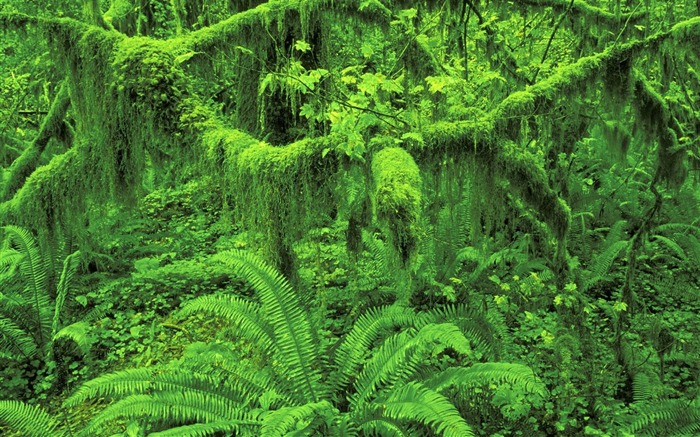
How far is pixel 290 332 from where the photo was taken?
437cm

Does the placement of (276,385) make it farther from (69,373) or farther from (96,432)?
(69,373)

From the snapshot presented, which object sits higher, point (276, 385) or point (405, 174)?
point (405, 174)

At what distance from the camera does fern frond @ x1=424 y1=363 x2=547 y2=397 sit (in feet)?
12.3

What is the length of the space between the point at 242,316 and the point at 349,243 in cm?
129

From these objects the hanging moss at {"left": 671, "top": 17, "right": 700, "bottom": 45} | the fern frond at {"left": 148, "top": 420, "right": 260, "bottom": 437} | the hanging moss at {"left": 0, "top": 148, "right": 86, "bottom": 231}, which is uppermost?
the hanging moss at {"left": 671, "top": 17, "right": 700, "bottom": 45}

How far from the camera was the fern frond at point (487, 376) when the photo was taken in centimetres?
374

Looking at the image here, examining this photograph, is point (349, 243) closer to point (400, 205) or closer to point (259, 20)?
point (400, 205)

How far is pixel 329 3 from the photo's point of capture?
3891 millimetres

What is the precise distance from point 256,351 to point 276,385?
0.41 meters

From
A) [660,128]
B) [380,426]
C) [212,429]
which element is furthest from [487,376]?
[660,128]

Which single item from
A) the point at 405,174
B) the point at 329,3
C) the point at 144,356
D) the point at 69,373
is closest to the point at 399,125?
the point at 329,3

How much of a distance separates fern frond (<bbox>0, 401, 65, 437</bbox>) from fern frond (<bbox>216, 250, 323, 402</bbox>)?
6.11 ft

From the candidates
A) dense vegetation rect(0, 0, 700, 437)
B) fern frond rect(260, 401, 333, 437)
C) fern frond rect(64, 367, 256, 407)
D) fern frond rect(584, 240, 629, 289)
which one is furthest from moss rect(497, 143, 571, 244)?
fern frond rect(64, 367, 256, 407)

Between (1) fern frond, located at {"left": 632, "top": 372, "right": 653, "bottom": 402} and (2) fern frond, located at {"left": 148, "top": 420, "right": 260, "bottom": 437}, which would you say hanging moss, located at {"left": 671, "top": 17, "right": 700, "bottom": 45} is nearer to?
(1) fern frond, located at {"left": 632, "top": 372, "right": 653, "bottom": 402}
